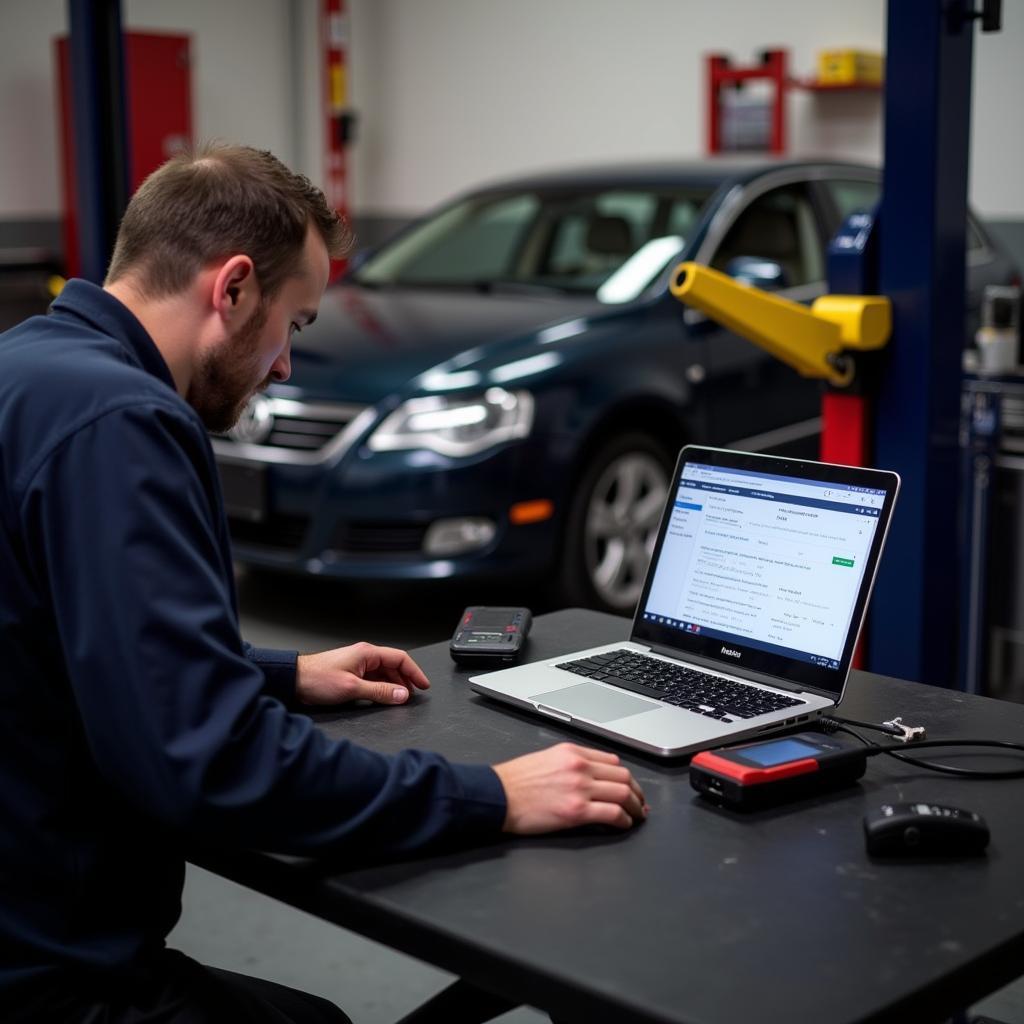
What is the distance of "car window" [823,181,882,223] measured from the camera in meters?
4.99

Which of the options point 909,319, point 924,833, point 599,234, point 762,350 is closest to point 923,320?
point 909,319

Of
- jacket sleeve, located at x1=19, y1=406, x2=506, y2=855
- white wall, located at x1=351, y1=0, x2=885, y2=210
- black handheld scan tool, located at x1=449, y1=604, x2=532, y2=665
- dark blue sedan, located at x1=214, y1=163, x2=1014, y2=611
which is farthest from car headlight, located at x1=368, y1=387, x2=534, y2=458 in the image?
white wall, located at x1=351, y1=0, x2=885, y2=210

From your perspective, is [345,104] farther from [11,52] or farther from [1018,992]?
[1018,992]

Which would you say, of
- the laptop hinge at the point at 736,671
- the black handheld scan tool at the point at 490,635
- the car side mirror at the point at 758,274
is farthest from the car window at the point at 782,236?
the laptop hinge at the point at 736,671

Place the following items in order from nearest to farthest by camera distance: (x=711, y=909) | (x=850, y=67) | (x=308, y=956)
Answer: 1. (x=711, y=909)
2. (x=308, y=956)
3. (x=850, y=67)

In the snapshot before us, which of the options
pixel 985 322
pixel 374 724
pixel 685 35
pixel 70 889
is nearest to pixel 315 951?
pixel 374 724

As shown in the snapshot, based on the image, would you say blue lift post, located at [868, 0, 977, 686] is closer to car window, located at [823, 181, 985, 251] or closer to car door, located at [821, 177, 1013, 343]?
car door, located at [821, 177, 1013, 343]

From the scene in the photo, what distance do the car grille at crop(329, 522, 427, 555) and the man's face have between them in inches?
96.9

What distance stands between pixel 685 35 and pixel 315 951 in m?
6.41

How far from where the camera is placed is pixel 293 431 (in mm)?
4129

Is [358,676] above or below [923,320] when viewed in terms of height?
below

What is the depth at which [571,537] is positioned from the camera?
418 centimetres

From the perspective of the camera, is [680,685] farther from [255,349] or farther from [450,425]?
[450,425]

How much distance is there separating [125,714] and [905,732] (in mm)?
821
